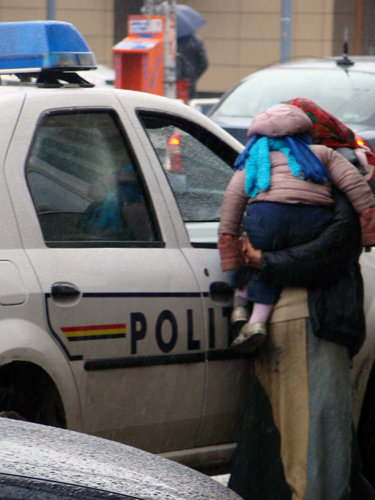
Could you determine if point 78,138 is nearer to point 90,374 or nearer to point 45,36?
point 45,36

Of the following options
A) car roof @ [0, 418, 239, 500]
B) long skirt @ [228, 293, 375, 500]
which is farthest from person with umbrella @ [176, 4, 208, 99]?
car roof @ [0, 418, 239, 500]

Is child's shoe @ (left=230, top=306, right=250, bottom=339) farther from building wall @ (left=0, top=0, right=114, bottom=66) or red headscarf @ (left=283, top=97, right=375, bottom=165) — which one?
building wall @ (left=0, top=0, right=114, bottom=66)

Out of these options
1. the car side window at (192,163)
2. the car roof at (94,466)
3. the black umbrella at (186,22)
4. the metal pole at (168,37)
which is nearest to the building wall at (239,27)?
the black umbrella at (186,22)

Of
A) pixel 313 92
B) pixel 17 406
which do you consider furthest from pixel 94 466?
pixel 313 92

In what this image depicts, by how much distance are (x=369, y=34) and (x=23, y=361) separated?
23.8 meters

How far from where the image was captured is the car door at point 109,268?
3.26 m

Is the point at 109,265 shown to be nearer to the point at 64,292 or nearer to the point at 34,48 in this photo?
the point at 64,292

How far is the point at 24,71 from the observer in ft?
12.2

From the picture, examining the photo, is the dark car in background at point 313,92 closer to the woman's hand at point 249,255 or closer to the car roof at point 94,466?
the woman's hand at point 249,255

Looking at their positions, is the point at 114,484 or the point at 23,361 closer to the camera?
the point at 114,484

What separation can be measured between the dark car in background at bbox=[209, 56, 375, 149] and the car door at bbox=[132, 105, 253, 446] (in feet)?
13.4

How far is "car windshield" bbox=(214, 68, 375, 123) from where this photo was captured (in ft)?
27.9

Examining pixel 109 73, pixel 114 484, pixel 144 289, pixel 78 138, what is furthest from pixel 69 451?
pixel 109 73

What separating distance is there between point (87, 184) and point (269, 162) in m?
0.67
